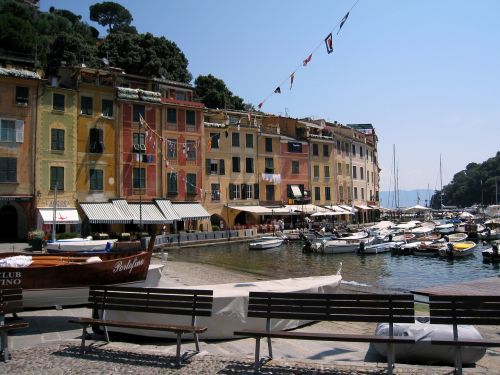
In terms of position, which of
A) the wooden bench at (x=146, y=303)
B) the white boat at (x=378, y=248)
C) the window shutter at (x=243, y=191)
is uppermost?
the window shutter at (x=243, y=191)

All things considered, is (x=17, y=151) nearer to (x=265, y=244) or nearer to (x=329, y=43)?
(x=265, y=244)

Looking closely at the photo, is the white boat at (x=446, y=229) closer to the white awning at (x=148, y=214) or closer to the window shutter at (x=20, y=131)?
the white awning at (x=148, y=214)

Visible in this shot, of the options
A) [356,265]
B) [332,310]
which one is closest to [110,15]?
[356,265]

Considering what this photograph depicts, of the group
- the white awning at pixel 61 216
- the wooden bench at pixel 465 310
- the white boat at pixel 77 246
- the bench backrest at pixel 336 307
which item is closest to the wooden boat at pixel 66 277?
the bench backrest at pixel 336 307

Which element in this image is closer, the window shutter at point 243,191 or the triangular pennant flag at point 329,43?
the triangular pennant flag at point 329,43

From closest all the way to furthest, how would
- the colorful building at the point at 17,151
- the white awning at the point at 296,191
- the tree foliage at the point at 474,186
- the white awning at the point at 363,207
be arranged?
the colorful building at the point at 17,151, the white awning at the point at 296,191, the white awning at the point at 363,207, the tree foliage at the point at 474,186

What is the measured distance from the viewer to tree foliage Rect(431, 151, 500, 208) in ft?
455

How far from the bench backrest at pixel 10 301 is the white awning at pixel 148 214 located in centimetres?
3422

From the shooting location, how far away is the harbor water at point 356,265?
80.6ft

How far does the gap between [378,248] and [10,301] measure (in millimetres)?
33527

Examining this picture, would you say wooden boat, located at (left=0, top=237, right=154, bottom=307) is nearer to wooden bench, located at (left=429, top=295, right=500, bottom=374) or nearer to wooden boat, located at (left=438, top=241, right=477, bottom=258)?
wooden bench, located at (left=429, top=295, right=500, bottom=374)

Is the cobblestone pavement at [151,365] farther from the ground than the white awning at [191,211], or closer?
closer

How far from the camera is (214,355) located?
754 cm

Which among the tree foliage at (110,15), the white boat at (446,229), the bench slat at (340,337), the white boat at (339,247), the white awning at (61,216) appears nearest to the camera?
the bench slat at (340,337)
